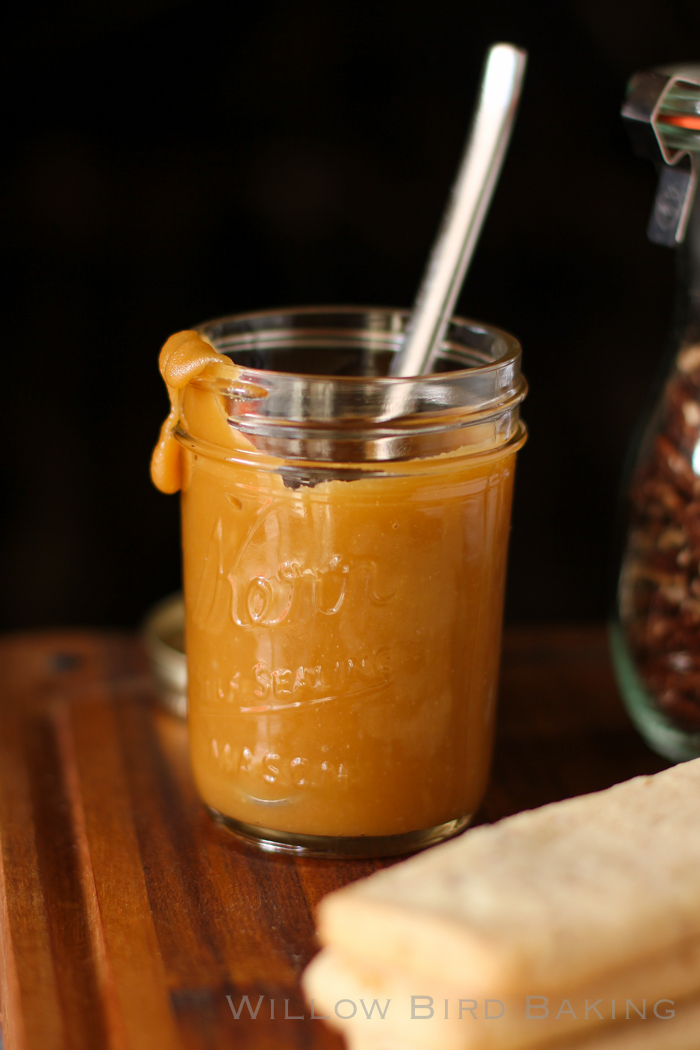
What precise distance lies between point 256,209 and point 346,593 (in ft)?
3.32

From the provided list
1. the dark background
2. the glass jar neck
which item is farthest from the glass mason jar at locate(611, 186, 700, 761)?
the dark background

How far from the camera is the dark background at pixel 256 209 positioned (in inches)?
59.6

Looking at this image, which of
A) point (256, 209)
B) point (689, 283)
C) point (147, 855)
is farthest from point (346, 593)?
point (256, 209)

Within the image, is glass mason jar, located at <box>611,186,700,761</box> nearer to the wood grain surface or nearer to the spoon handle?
the wood grain surface

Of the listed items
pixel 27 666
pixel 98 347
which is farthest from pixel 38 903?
pixel 98 347

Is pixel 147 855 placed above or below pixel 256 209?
below

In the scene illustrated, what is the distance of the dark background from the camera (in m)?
1.51

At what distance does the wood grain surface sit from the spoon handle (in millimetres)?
352

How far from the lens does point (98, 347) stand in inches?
64.7

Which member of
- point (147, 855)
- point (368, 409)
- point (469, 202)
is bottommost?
point (147, 855)

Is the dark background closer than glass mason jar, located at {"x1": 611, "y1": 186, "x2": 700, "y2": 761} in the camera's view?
No

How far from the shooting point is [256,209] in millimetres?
1590

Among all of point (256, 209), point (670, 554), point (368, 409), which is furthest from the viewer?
point (256, 209)

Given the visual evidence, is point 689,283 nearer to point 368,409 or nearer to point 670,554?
point 670,554
